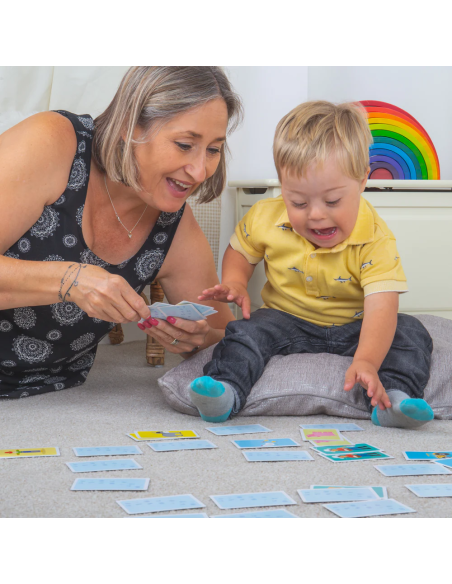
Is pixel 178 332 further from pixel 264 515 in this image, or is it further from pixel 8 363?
pixel 264 515

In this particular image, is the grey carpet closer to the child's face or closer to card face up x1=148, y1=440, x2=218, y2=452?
card face up x1=148, y1=440, x2=218, y2=452

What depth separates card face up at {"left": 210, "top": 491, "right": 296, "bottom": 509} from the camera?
0.94m

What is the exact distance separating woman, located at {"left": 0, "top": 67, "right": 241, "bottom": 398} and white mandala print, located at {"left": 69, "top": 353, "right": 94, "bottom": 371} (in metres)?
0.08

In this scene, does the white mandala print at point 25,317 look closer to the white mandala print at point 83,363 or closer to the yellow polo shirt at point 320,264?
the white mandala print at point 83,363

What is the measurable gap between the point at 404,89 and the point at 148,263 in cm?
178

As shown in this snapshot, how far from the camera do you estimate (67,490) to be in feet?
3.25

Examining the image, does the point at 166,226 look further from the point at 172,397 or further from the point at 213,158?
the point at 172,397

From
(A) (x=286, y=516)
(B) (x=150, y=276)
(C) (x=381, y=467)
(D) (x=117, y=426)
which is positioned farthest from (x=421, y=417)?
(B) (x=150, y=276)

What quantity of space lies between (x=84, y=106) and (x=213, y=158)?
1093mm

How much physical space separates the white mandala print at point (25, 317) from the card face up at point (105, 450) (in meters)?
0.41

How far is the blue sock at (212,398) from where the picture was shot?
1.30 m

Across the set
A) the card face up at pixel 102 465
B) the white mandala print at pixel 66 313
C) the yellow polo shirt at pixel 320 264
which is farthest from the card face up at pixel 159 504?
the yellow polo shirt at pixel 320 264

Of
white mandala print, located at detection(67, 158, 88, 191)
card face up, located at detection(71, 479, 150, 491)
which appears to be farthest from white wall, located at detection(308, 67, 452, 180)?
card face up, located at detection(71, 479, 150, 491)
